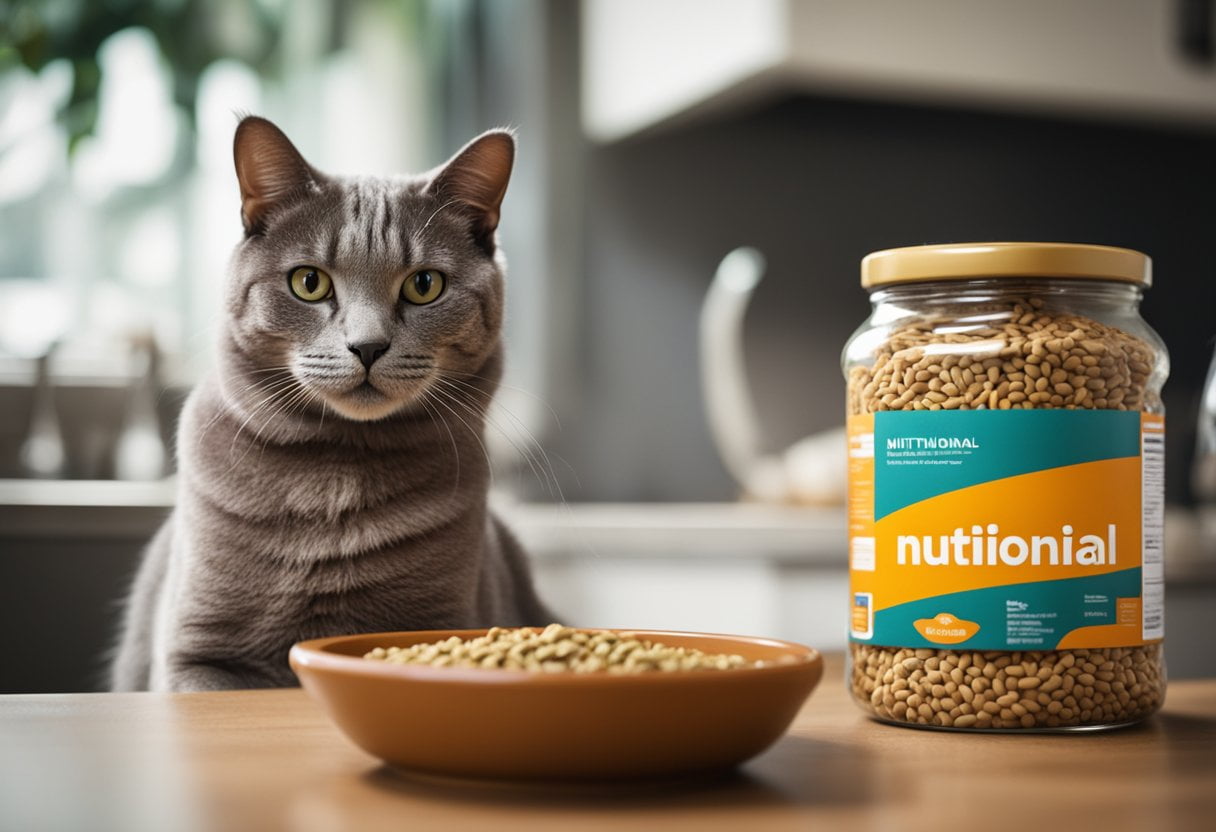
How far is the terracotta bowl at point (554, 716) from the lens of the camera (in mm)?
493

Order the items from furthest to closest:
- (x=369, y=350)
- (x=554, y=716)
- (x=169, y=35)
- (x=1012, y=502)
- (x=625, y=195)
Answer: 1. (x=625, y=195)
2. (x=169, y=35)
3. (x=369, y=350)
4. (x=1012, y=502)
5. (x=554, y=716)

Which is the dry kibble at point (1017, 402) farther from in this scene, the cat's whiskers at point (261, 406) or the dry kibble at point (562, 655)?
the cat's whiskers at point (261, 406)

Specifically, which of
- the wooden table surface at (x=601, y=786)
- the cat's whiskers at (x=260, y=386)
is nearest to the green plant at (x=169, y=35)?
the cat's whiskers at (x=260, y=386)

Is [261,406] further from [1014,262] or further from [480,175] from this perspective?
[1014,262]

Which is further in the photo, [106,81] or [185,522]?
[106,81]

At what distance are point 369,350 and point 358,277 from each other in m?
0.06

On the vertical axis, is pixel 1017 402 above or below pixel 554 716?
above

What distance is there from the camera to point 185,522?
93 centimetres

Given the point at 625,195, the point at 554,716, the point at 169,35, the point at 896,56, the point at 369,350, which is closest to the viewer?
the point at 554,716

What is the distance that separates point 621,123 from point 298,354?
1.90m

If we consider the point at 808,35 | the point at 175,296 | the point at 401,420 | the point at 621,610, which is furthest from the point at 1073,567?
the point at 175,296

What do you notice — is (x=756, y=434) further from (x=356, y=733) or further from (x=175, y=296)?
(x=356, y=733)

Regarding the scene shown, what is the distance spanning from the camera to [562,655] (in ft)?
1.88

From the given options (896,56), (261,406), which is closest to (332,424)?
(261,406)
